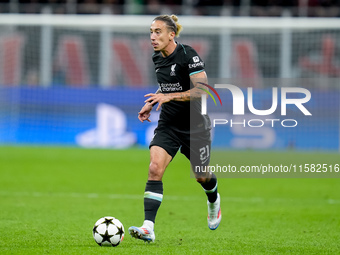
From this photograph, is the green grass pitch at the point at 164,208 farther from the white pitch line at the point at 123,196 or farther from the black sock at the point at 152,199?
the black sock at the point at 152,199

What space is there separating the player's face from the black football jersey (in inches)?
6.3

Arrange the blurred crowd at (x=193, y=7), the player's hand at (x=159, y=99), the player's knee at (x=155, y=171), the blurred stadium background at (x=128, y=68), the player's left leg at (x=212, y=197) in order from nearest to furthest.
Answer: the player's hand at (x=159, y=99) → the player's knee at (x=155, y=171) → the player's left leg at (x=212, y=197) → the blurred stadium background at (x=128, y=68) → the blurred crowd at (x=193, y=7)

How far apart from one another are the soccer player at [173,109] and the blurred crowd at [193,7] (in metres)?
16.4

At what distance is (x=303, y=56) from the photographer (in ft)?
70.7

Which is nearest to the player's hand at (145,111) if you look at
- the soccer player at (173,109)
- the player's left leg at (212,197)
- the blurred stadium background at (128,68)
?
the soccer player at (173,109)

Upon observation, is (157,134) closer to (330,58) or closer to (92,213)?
(92,213)

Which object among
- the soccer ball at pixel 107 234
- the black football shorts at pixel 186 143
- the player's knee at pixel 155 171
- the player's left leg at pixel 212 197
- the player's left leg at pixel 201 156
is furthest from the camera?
the player's left leg at pixel 212 197

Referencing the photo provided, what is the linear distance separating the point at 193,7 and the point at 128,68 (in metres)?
3.81

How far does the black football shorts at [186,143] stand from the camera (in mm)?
7562

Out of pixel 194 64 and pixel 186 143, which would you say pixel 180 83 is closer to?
pixel 194 64

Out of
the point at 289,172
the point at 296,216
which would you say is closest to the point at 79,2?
the point at 289,172

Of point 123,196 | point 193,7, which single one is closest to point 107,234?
point 123,196

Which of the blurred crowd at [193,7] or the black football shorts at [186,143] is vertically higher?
the blurred crowd at [193,7]

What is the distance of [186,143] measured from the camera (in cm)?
780
